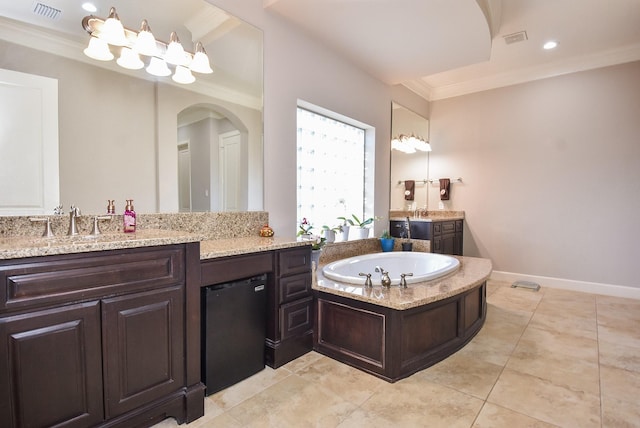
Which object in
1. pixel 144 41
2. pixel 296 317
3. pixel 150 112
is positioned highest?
pixel 144 41

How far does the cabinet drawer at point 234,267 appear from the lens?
178cm

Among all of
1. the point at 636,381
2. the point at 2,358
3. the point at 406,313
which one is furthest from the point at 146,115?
the point at 636,381

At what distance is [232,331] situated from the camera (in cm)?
195

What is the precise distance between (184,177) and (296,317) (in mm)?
1239

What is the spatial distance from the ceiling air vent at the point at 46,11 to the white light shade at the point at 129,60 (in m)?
0.31

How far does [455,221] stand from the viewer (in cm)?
473

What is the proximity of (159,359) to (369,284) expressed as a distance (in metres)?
1.40

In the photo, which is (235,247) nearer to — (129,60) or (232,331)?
(232,331)

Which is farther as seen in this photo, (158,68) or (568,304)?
(568,304)

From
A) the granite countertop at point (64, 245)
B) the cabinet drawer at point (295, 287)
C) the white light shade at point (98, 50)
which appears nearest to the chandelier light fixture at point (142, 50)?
the white light shade at point (98, 50)

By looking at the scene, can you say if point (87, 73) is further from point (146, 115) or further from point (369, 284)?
point (369, 284)

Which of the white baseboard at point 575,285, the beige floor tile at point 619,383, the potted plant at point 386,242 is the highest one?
the potted plant at point 386,242

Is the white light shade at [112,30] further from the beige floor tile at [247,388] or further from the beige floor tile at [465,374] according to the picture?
the beige floor tile at [465,374]

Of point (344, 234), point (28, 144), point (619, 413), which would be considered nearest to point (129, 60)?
point (28, 144)
